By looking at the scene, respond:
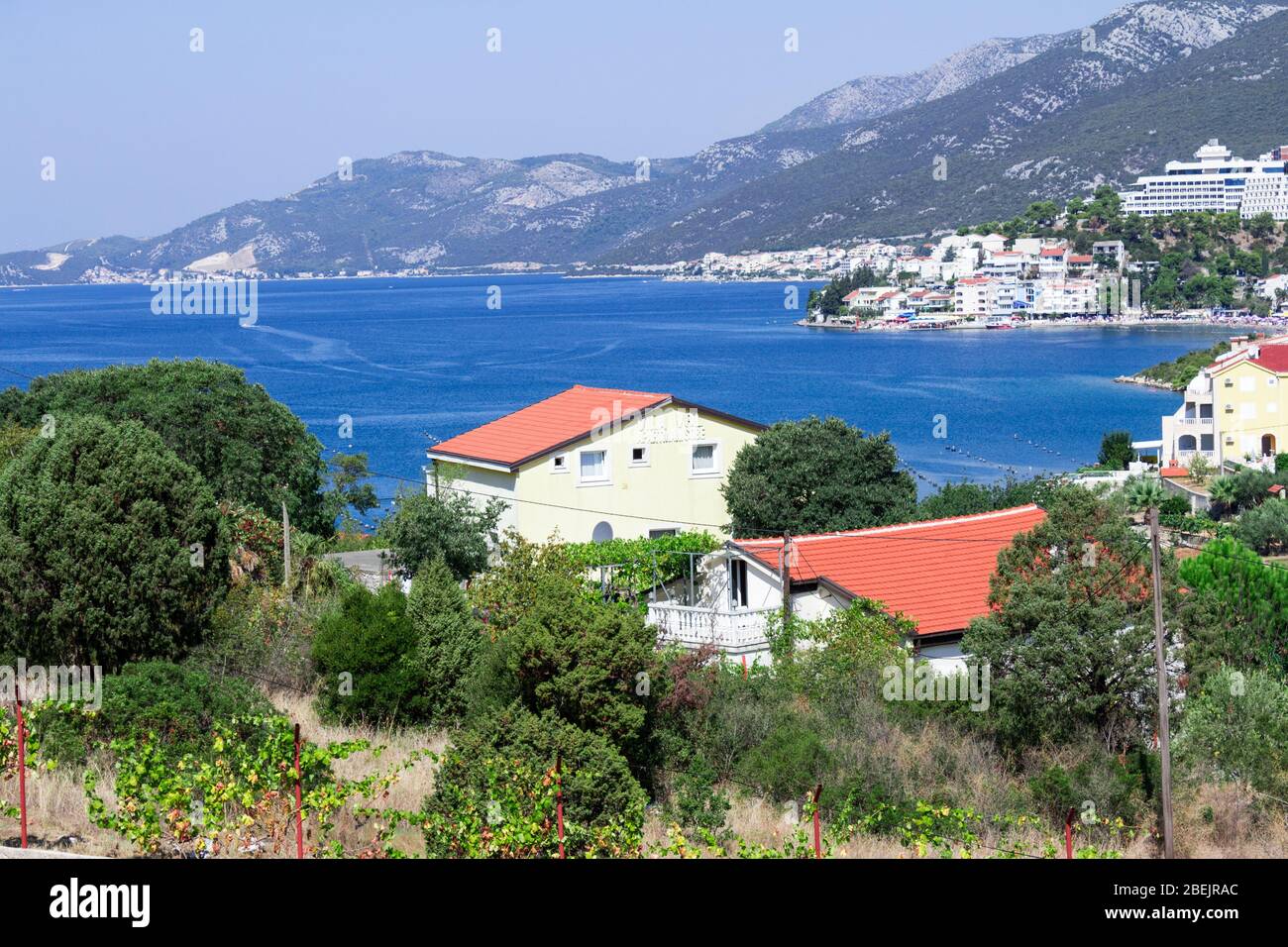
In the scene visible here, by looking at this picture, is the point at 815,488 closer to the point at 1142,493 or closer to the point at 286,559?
the point at 286,559

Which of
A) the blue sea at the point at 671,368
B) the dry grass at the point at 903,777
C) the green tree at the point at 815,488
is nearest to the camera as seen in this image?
the dry grass at the point at 903,777

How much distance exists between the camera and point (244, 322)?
15425 cm

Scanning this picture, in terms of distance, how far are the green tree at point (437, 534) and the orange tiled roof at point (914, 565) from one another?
5.66 m

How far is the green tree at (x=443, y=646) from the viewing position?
42.9 ft

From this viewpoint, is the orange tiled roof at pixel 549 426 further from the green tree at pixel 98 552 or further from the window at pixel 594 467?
the green tree at pixel 98 552

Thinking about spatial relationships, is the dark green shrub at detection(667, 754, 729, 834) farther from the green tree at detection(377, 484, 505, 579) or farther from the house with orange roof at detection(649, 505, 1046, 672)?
the green tree at detection(377, 484, 505, 579)

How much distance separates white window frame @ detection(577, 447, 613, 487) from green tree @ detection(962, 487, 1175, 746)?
491 inches

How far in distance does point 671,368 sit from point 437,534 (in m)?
79.1

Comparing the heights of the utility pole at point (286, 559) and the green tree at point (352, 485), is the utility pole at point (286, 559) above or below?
above

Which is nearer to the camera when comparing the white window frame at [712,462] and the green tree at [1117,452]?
the white window frame at [712,462]

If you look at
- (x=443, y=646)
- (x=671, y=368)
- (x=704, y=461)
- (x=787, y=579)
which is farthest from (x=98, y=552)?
(x=671, y=368)

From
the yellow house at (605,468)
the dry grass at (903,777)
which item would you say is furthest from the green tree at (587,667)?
the yellow house at (605,468)
